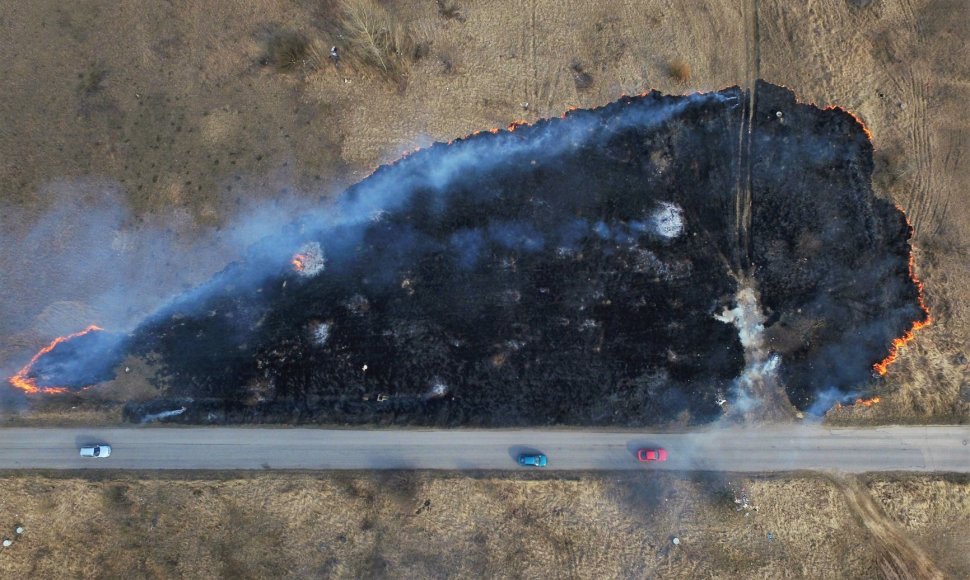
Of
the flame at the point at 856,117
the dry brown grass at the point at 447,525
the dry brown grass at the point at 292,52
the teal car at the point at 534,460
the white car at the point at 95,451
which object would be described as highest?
the dry brown grass at the point at 292,52

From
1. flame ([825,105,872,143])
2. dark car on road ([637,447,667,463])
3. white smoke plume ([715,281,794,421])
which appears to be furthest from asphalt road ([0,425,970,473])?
flame ([825,105,872,143])

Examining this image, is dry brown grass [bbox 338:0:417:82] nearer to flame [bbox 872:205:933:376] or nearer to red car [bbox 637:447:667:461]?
red car [bbox 637:447:667:461]

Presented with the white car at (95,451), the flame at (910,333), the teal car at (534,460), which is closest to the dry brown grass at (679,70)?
the flame at (910,333)

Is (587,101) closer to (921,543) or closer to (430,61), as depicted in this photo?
(430,61)

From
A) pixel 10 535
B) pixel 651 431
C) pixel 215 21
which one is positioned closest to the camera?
pixel 10 535

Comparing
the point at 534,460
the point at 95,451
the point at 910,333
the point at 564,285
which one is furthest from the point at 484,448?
the point at 910,333

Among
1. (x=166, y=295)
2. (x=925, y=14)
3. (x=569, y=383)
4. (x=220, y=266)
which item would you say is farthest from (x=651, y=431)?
(x=925, y=14)

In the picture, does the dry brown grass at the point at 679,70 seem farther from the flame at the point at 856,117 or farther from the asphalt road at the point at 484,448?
the asphalt road at the point at 484,448
